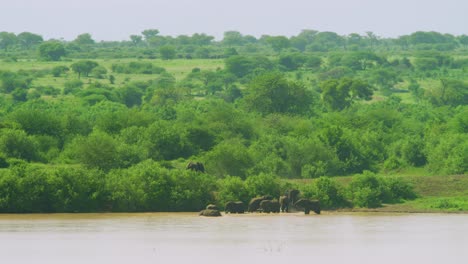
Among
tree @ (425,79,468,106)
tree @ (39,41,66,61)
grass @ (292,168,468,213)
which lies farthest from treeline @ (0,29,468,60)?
grass @ (292,168,468,213)

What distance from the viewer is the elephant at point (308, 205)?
42.8m

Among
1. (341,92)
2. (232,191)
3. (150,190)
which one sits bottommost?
(341,92)

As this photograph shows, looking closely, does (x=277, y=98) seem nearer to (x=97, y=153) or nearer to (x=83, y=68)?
(x=97, y=153)

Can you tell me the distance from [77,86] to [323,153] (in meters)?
52.5

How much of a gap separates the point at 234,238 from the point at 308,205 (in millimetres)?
8893

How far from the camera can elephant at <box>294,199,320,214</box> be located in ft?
140

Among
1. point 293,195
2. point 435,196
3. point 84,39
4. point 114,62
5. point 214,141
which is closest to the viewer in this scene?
point 293,195

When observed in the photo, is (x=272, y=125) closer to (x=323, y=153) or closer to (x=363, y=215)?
(x=323, y=153)

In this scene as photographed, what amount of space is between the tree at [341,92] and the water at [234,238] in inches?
1776

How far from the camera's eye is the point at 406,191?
4616 centimetres

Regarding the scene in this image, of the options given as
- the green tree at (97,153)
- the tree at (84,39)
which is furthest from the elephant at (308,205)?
the tree at (84,39)

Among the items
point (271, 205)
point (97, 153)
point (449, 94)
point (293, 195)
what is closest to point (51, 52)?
point (449, 94)

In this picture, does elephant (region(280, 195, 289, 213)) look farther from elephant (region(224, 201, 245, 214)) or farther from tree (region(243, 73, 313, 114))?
tree (region(243, 73, 313, 114))

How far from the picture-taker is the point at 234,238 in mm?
34500
